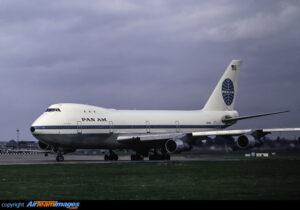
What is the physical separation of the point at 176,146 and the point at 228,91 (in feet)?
57.0

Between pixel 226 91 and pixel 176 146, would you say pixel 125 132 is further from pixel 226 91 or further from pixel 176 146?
pixel 226 91

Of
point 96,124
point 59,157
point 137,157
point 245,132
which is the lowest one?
point 137,157

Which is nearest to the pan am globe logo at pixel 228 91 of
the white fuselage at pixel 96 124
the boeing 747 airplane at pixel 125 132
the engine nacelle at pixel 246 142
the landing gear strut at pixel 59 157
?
the boeing 747 airplane at pixel 125 132

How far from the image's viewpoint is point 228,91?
71.2 metres

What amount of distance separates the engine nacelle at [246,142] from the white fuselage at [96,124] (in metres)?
8.53

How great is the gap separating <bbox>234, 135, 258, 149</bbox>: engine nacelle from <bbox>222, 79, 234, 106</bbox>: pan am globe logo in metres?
14.3

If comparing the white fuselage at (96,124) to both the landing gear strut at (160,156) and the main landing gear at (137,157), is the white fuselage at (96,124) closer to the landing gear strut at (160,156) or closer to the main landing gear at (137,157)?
the main landing gear at (137,157)

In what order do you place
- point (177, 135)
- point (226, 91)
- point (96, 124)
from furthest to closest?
point (226, 91) → point (177, 135) → point (96, 124)

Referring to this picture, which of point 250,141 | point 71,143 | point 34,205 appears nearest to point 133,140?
point 71,143

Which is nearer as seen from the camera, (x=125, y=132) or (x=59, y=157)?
(x=59, y=157)

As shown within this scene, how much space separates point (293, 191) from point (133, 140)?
1497 inches

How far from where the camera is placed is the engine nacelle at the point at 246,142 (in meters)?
55.8

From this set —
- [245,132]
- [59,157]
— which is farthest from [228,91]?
[59,157]

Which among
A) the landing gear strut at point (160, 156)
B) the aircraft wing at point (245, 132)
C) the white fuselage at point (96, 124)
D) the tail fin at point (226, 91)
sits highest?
the tail fin at point (226, 91)
